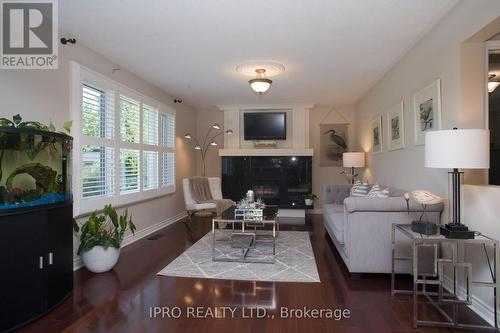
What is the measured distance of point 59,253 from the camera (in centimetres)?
250

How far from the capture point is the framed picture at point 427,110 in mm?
2984

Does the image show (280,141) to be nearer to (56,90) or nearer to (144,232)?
(144,232)

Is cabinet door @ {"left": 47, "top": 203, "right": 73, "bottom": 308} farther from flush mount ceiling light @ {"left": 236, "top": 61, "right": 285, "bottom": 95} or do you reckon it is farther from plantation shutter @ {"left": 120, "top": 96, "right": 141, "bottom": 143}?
flush mount ceiling light @ {"left": 236, "top": 61, "right": 285, "bottom": 95}

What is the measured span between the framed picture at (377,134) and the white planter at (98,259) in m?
4.37

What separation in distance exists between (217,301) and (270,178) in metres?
4.49

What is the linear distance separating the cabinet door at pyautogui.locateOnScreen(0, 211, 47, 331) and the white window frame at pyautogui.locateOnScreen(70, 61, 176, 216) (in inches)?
44.4

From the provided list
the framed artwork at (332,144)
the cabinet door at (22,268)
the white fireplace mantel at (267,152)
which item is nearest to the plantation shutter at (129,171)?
the cabinet door at (22,268)

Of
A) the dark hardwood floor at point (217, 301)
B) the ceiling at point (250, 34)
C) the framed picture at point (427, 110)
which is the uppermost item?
→ the ceiling at point (250, 34)

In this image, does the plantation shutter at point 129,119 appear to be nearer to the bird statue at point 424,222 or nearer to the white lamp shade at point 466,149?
the bird statue at point 424,222

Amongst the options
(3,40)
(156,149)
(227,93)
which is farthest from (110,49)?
(227,93)

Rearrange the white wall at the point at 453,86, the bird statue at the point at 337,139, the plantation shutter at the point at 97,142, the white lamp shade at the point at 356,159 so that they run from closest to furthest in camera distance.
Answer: the white wall at the point at 453,86 < the plantation shutter at the point at 97,142 < the white lamp shade at the point at 356,159 < the bird statue at the point at 337,139

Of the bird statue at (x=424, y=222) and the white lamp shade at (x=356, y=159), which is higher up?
the white lamp shade at (x=356, y=159)

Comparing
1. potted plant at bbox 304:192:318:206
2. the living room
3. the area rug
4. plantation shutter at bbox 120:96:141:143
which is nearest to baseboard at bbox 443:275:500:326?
the living room

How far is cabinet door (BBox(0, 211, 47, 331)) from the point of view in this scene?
2.05 m
